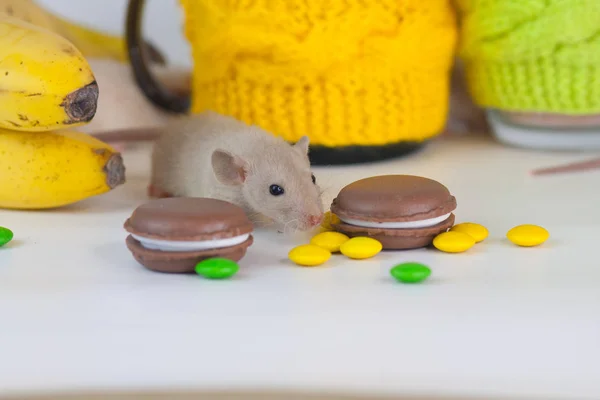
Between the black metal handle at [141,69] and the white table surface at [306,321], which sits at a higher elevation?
the black metal handle at [141,69]

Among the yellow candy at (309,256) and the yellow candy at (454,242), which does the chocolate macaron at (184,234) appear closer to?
→ the yellow candy at (309,256)

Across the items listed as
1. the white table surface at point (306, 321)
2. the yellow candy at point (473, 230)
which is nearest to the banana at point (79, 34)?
the white table surface at point (306, 321)

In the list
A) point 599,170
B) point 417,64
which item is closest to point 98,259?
point 417,64

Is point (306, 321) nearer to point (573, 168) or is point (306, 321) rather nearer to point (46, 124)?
point (46, 124)

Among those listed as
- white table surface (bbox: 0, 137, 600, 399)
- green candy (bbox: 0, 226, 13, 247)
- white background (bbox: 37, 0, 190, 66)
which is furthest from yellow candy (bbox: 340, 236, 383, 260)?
white background (bbox: 37, 0, 190, 66)

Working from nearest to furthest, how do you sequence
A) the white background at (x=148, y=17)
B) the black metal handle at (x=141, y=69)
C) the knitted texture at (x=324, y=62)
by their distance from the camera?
1. the knitted texture at (x=324, y=62)
2. the black metal handle at (x=141, y=69)
3. the white background at (x=148, y=17)

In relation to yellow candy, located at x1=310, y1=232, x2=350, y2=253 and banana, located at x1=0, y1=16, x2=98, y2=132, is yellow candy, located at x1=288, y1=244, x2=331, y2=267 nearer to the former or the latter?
yellow candy, located at x1=310, y1=232, x2=350, y2=253
